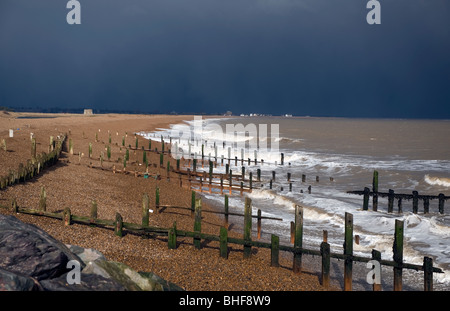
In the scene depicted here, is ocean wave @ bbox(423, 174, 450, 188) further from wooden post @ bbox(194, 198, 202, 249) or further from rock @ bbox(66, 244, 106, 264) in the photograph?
rock @ bbox(66, 244, 106, 264)

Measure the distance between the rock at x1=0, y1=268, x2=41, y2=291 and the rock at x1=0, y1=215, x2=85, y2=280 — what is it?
2.14ft

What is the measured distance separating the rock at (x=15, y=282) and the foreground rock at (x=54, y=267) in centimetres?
12

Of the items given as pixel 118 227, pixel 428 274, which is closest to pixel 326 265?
pixel 428 274

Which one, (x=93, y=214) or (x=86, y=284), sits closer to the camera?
(x=86, y=284)

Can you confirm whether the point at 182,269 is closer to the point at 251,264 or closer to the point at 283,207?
the point at 251,264

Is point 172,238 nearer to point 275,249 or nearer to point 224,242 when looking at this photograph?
point 224,242

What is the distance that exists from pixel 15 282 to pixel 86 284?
3.60ft

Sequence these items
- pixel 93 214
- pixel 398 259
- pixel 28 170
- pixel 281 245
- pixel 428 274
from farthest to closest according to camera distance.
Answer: pixel 28 170
pixel 93 214
pixel 281 245
pixel 398 259
pixel 428 274

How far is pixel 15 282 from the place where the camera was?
220 inches

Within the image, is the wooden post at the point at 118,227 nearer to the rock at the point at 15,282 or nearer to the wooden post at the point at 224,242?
the wooden post at the point at 224,242

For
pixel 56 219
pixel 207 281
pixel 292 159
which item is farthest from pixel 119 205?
pixel 292 159

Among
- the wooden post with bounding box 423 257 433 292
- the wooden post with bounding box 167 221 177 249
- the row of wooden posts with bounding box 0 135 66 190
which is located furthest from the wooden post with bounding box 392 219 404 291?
the row of wooden posts with bounding box 0 135 66 190

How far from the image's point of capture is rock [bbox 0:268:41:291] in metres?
5.53
